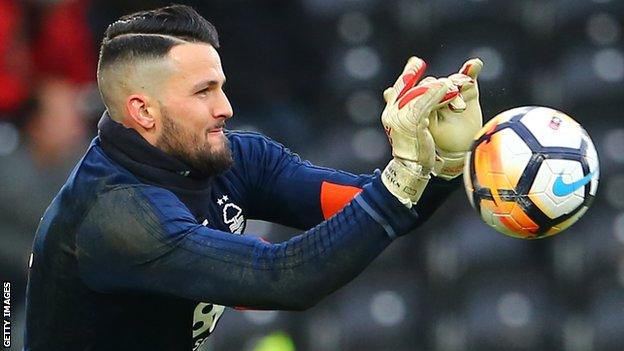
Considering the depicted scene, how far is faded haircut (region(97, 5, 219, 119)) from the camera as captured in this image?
116 inches

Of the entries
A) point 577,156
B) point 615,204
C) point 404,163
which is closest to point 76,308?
point 404,163

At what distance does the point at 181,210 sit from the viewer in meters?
2.78

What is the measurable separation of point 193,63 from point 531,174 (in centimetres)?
87

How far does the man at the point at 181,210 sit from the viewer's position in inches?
104

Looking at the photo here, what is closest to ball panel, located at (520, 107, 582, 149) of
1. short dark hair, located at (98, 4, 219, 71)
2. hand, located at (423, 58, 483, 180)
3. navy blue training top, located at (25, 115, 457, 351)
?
hand, located at (423, 58, 483, 180)

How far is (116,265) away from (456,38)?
2.54 metres

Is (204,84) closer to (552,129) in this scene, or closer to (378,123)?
(552,129)

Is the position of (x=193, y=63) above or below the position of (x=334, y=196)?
above

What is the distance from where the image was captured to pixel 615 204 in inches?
190

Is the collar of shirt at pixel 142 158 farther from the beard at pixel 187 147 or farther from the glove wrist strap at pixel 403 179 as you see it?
the glove wrist strap at pixel 403 179

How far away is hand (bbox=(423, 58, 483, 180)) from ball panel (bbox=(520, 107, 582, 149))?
0.13 m
